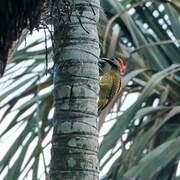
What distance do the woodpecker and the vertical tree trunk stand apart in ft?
1.89

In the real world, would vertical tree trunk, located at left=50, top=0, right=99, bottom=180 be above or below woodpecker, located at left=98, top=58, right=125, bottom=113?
below

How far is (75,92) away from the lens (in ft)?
11.4

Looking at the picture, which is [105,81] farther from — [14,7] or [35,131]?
[35,131]

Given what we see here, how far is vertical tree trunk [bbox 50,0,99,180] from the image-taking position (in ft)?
11.1

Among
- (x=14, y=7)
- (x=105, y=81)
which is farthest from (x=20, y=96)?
(x=14, y=7)

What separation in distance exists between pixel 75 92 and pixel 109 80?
91 centimetres

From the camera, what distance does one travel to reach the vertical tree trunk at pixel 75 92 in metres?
3.37

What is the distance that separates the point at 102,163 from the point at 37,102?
2.89 ft

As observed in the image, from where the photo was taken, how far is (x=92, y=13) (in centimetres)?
364

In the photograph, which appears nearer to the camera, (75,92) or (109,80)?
(75,92)

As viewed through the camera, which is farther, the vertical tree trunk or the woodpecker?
the woodpecker

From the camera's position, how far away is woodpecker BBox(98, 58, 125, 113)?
4.26m

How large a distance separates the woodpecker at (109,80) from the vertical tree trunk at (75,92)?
0.58m

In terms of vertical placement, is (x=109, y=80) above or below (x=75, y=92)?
above
